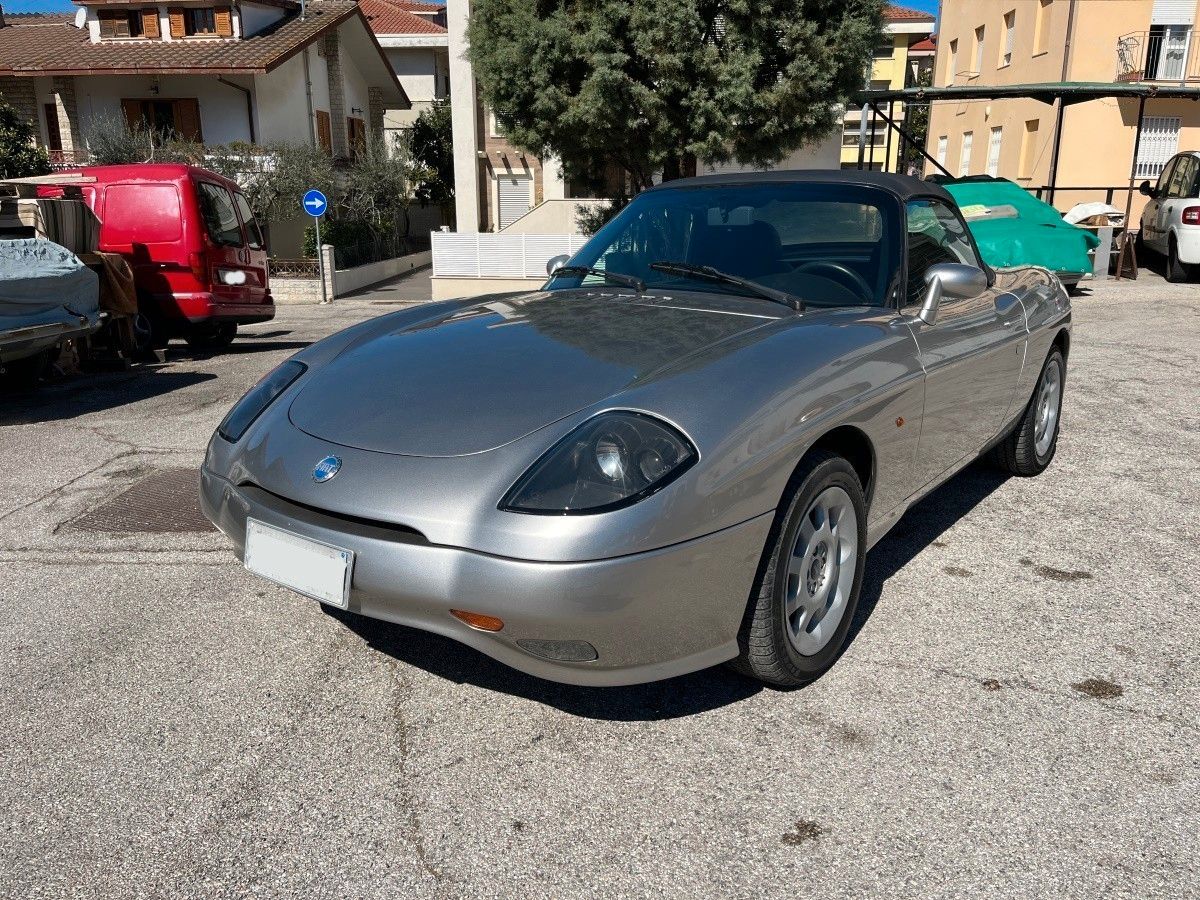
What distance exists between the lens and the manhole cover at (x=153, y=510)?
14.4 ft

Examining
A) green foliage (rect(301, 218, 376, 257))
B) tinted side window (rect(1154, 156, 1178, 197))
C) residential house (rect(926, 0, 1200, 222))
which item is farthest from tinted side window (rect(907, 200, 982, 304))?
residential house (rect(926, 0, 1200, 222))

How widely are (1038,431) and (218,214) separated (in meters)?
8.78

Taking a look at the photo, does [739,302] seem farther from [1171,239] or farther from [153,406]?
[1171,239]

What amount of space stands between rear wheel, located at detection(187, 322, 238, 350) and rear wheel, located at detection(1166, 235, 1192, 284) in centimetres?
1407

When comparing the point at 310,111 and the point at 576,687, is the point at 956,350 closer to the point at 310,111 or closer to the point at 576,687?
the point at 576,687

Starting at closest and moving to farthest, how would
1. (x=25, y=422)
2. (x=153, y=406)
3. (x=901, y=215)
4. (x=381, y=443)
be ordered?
1. (x=381, y=443)
2. (x=901, y=215)
3. (x=25, y=422)
4. (x=153, y=406)

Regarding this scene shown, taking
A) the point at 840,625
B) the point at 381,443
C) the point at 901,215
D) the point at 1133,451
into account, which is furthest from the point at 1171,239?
the point at 381,443

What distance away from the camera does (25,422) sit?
670cm

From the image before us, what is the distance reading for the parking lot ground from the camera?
2.14m

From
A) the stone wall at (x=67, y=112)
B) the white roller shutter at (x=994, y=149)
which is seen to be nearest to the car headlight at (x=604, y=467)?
the stone wall at (x=67, y=112)

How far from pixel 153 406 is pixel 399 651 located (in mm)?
A: 5024

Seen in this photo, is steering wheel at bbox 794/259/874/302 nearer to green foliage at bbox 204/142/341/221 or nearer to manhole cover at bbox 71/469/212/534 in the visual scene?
manhole cover at bbox 71/469/212/534

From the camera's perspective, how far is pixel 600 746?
2.60 m

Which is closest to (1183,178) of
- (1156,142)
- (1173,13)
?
(1156,142)
